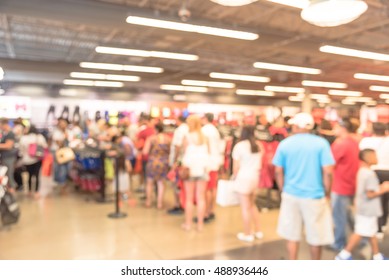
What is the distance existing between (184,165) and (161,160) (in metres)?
0.89

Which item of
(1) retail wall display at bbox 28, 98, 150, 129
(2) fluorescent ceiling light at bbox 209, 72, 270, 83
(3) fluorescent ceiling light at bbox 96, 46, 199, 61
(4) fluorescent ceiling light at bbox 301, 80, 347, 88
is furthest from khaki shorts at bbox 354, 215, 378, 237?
(1) retail wall display at bbox 28, 98, 150, 129

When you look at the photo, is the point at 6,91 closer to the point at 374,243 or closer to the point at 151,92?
the point at 374,243

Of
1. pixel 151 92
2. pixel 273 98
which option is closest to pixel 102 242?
pixel 151 92

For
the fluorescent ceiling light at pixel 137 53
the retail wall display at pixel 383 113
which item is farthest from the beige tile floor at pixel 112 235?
the fluorescent ceiling light at pixel 137 53

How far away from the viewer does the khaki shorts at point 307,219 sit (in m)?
2.40

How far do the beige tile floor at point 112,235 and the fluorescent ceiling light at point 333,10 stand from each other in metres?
2.26

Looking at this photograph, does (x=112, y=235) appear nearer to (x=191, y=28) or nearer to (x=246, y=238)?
(x=246, y=238)

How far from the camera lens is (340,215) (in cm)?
312

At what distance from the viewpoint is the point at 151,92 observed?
41.2ft

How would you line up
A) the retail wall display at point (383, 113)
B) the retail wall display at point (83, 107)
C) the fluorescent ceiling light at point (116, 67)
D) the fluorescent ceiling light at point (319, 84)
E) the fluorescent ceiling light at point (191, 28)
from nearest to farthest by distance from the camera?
the retail wall display at point (383, 113) < the fluorescent ceiling light at point (191, 28) < the fluorescent ceiling light at point (116, 67) < the fluorescent ceiling light at point (319, 84) < the retail wall display at point (83, 107)

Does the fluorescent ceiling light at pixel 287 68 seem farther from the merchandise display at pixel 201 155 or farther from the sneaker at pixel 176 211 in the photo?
the sneaker at pixel 176 211

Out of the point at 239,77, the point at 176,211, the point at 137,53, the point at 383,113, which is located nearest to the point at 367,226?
the point at 383,113

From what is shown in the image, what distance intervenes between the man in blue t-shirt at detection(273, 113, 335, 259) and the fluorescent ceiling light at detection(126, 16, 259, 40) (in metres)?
3.09
